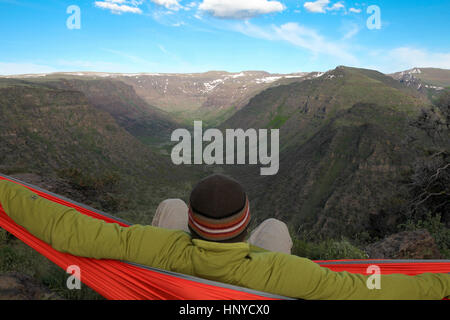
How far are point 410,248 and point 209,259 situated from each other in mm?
4620

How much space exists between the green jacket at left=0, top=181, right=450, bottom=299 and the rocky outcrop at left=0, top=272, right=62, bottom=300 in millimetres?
508

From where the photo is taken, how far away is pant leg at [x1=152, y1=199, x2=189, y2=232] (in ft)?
10.1

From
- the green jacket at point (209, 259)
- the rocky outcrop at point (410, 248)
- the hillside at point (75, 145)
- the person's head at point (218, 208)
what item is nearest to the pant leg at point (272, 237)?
the green jacket at point (209, 259)

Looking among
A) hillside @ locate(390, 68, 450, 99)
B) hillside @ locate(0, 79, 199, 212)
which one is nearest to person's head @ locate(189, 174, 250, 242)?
hillside @ locate(0, 79, 199, 212)

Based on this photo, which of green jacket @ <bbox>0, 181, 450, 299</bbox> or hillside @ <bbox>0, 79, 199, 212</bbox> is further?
hillside @ <bbox>0, 79, 199, 212</bbox>

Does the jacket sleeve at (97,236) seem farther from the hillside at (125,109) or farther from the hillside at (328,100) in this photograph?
the hillside at (125,109)

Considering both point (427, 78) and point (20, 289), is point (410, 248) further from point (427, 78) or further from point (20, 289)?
point (427, 78)

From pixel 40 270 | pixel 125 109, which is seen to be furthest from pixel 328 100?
pixel 125 109

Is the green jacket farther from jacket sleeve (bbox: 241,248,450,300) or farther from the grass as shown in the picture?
the grass

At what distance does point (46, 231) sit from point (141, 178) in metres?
42.6

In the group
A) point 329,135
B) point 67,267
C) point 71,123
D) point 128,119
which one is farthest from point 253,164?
point 128,119

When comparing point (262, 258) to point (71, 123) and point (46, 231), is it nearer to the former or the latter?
point (46, 231)

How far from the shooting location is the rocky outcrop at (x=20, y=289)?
206 centimetres
